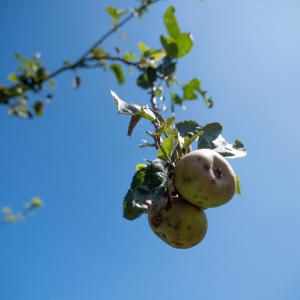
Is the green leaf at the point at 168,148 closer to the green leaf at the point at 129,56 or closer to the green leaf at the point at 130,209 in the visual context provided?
the green leaf at the point at 130,209

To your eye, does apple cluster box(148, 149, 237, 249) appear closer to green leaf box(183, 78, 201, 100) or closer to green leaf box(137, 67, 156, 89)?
green leaf box(183, 78, 201, 100)

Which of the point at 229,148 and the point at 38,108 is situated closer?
Answer: the point at 38,108

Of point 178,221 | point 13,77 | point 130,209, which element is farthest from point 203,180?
point 13,77

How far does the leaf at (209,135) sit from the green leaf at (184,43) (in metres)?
1.16

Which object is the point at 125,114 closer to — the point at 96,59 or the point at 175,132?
the point at 175,132

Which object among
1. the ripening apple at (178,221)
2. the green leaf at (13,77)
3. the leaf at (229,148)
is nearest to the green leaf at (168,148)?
the ripening apple at (178,221)

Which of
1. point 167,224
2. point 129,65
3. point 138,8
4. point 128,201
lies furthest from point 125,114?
point 129,65

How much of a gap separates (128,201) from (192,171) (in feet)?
1.19

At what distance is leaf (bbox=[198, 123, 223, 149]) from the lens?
8.13 feet

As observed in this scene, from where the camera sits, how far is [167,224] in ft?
6.98

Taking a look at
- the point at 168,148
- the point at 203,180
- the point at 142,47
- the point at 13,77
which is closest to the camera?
the point at 13,77

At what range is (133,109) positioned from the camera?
2.44 meters

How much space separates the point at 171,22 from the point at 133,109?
3.86ft

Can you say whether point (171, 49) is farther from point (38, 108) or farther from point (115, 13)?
point (38, 108)
